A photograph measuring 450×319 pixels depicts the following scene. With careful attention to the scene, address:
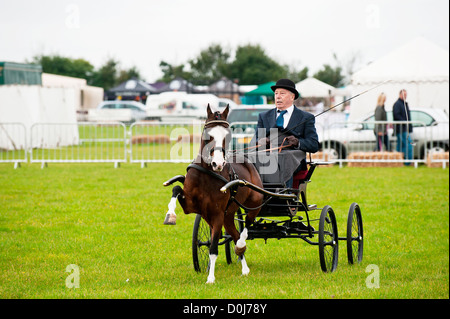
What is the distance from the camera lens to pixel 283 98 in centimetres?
758

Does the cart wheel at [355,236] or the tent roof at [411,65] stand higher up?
the tent roof at [411,65]

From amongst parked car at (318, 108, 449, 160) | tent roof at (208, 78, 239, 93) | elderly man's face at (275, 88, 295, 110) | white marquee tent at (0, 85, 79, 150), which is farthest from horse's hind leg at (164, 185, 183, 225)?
tent roof at (208, 78, 239, 93)

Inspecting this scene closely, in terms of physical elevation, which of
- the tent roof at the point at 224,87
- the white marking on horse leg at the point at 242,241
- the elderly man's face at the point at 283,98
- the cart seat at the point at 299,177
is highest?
the tent roof at the point at 224,87

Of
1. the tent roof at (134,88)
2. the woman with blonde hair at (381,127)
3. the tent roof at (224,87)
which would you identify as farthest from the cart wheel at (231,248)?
the tent roof at (134,88)

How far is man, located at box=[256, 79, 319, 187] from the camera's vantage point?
7.48m

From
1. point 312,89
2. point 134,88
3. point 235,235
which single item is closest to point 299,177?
point 235,235

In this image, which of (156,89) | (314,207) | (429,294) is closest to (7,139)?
(314,207)

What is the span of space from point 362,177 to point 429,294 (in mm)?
10709

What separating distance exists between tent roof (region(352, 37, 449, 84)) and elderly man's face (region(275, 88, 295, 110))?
19.1 meters

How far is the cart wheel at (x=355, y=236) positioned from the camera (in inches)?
304

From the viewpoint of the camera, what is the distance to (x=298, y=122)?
7621 mm

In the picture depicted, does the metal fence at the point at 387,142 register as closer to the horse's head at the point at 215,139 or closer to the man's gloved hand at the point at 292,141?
the man's gloved hand at the point at 292,141

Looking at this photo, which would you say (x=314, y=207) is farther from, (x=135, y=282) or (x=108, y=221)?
(x=108, y=221)

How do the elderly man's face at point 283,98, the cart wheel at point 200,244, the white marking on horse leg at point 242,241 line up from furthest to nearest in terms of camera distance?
the elderly man's face at point 283,98, the cart wheel at point 200,244, the white marking on horse leg at point 242,241
